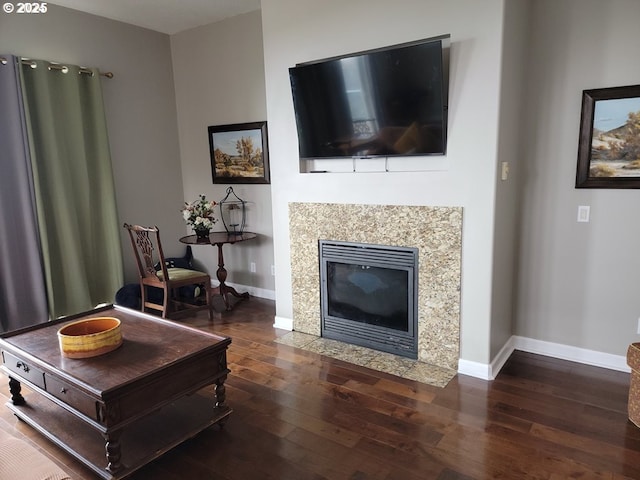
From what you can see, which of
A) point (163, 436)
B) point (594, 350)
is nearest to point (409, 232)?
point (594, 350)

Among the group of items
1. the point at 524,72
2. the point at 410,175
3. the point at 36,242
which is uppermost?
the point at 524,72

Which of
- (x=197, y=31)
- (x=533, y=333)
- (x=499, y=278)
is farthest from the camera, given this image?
(x=197, y=31)

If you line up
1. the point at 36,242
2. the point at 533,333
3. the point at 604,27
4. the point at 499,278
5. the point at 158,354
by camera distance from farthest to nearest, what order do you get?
the point at 36,242
the point at 533,333
the point at 499,278
the point at 604,27
the point at 158,354

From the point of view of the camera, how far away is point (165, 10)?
4.22 m

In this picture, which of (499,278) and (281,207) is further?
(281,207)

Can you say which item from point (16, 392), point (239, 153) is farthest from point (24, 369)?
point (239, 153)

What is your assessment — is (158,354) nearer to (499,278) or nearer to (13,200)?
(499,278)

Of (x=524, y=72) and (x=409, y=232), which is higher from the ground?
(x=524, y=72)

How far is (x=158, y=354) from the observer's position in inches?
88.1

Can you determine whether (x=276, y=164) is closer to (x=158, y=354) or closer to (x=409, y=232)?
(x=409, y=232)

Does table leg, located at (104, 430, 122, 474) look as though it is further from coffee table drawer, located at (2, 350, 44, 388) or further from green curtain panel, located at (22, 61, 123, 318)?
green curtain panel, located at (22, 61, 123, 318)

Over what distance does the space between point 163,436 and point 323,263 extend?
1792 millimetres

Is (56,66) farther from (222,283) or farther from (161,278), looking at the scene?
(222,283)

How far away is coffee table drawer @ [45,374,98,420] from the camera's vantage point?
197 centimetres
